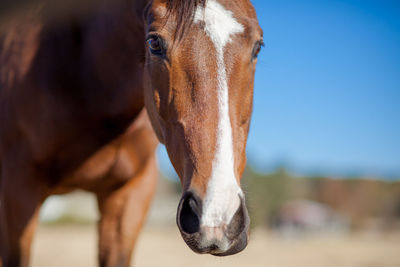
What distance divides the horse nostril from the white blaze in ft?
0.16

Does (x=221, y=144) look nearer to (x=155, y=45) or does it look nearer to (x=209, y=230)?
(x=209, y=230)

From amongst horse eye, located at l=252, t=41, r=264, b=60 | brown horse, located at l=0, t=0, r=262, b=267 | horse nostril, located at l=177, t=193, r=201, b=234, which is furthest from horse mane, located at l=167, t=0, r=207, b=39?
horse nostril, located at l=177, t=193, r=201, b=234

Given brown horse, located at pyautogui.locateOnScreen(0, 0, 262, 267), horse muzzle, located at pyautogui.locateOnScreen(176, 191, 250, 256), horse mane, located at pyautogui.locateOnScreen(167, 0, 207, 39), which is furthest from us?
horse mane, located at pyautogui.locateOnScreen(167, 0, 207, 39)

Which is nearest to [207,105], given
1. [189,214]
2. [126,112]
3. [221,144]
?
[221,144]

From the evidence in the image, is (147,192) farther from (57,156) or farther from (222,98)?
(222,98)

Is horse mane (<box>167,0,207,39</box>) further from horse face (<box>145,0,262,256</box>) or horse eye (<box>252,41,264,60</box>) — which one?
horse eye (<box>252,41,264,60</box>)

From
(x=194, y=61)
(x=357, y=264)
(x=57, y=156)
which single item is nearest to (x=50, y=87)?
(x=57, y=156)

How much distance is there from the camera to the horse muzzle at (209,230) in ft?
4.54

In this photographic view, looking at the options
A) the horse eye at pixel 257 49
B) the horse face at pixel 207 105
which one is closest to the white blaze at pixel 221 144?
the horse face at pixel 207 105

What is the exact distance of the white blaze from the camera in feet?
4.58

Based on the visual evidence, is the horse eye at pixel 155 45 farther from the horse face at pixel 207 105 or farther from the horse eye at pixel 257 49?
the horse eye at pixel 257 49

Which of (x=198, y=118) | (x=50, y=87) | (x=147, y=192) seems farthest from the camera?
(x=147, y=192)

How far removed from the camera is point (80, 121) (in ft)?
8.57

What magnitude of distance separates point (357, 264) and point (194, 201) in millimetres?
9372
